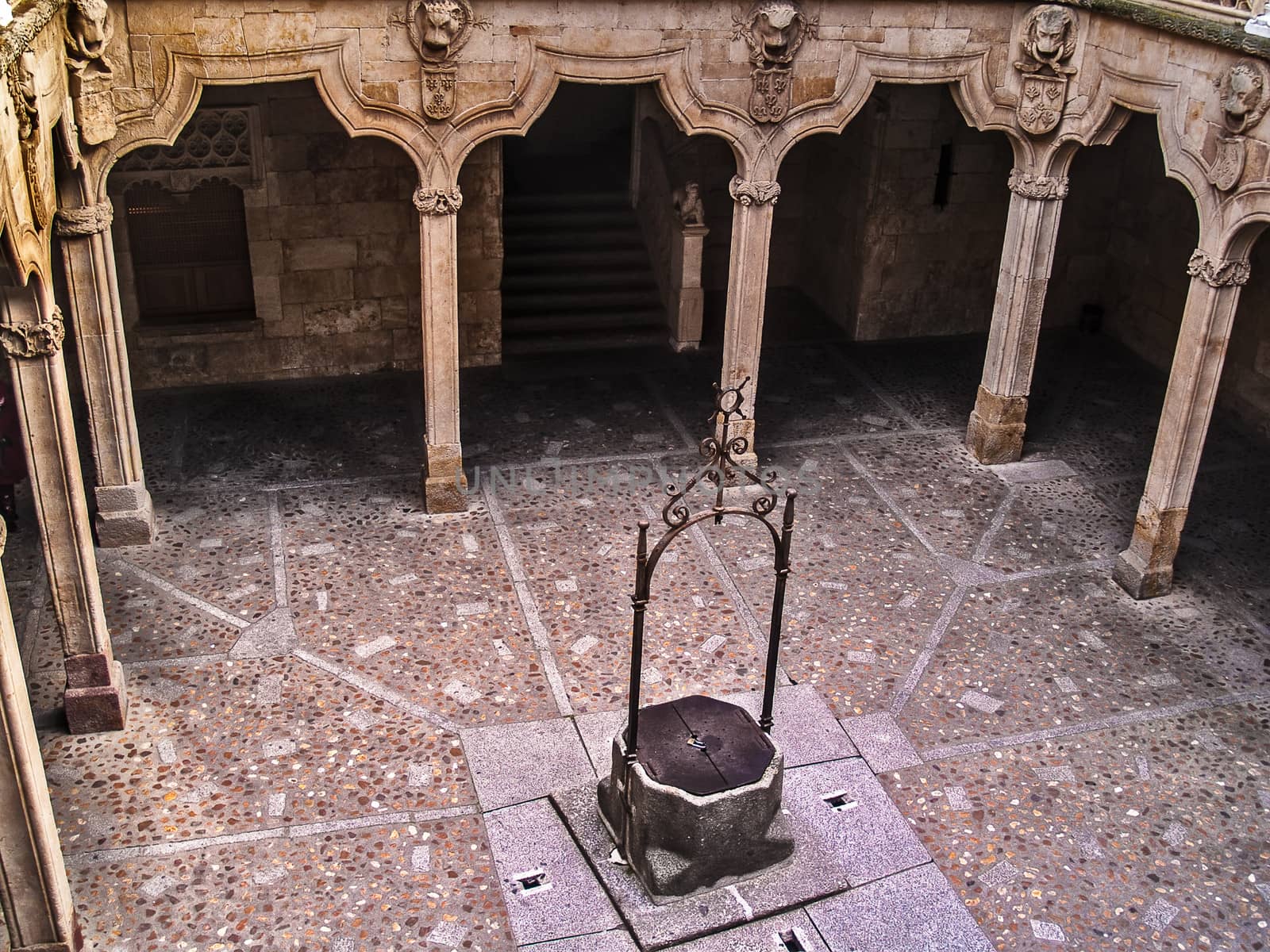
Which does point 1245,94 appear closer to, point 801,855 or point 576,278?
point 801,855

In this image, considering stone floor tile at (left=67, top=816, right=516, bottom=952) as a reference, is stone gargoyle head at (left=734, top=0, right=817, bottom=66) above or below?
above

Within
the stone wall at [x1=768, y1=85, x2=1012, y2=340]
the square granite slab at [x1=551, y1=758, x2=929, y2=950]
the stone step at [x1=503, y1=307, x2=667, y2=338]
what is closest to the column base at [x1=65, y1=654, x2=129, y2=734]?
the square granite slab at [x1=551, y1=758, x2=929, y2=950]

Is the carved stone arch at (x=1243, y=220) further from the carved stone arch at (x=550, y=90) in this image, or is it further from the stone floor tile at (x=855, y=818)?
the stone floor tile at (x=855, y=818)

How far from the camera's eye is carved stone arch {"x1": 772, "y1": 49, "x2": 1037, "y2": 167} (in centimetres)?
1076

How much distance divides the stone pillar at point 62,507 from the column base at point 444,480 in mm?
3136

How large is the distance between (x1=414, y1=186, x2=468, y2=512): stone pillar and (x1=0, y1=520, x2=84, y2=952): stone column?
478 centimetres

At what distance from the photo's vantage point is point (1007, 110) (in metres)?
11.2

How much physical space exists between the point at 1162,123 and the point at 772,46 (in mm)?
2990

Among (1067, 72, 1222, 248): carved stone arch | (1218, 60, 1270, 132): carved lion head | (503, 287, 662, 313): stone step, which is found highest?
(1218, 60, 1270, 132): carved lion head

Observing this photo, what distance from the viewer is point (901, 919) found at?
7309 millimetres

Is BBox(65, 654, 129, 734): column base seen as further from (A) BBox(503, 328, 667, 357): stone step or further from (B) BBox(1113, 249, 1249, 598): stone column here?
(B) BBox(1113, 249, 1249, 598): stone column

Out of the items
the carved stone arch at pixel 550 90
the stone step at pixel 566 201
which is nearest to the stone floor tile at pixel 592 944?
the carved stone arch at pixel 550 90

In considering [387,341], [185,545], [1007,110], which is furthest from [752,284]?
[185,545]

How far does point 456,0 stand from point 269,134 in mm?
3610
